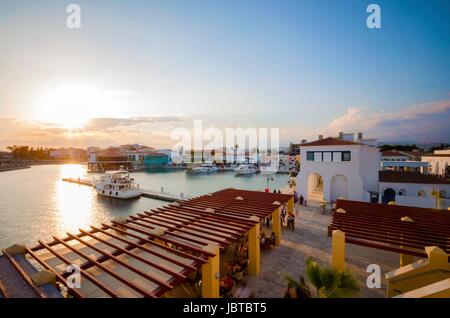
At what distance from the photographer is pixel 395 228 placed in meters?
10.7

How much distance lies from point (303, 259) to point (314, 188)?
1899 centimetres

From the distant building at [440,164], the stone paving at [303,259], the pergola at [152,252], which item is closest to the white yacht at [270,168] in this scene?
the distant building at [440,164]

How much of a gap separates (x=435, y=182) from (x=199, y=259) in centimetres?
2558

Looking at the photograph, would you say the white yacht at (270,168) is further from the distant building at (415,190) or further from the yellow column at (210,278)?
the yellow column at (210,278)

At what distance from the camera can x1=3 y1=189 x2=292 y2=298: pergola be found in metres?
6.50

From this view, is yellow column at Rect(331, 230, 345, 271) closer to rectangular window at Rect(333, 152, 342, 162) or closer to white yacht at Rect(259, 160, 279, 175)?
rectangular window at Rect(333, 152, 342, 162)

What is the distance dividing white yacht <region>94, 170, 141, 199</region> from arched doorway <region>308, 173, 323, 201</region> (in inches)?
1274

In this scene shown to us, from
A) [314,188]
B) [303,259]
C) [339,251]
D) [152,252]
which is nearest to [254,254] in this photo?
[303,259]

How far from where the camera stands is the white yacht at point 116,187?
43.1 metres

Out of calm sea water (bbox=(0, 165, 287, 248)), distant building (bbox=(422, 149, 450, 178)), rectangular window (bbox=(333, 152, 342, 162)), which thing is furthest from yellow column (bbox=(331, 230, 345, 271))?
distant building (bbox=(422, 149, 450, 178))

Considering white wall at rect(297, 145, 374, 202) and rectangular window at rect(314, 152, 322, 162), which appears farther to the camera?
rectangular window at rect(314, 152, 322, 162)

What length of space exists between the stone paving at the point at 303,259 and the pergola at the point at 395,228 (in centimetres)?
155
